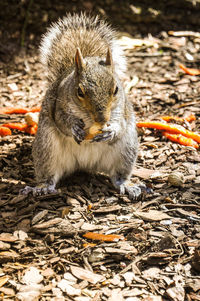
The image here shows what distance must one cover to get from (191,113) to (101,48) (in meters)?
1.56

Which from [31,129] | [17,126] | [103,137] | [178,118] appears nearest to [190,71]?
[178,118]

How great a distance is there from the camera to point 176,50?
6.56 m

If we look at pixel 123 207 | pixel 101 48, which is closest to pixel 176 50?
pixel 101 48

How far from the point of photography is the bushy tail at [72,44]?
4039 millimetres

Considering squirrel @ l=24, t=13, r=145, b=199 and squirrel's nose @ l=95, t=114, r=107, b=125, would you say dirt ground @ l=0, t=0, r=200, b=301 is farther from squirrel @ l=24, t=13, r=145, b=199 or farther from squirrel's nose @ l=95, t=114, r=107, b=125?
squirrel's nose @ l=95, t=114, r=107, b=125

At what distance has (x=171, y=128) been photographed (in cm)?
461

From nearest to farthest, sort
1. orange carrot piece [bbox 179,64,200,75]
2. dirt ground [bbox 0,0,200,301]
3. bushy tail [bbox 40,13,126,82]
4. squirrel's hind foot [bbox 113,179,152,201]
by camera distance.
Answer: dirt ground [bbox 0,0,200,301] < squirrel's hind foot [bbox 113,179,152,201] < bushy tail [bbox 40,13,126,82] < orange carrot piece [bbox 179,64,200,75]

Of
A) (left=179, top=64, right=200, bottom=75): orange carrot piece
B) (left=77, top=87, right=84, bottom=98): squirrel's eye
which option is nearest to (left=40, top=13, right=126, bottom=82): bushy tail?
(left=77, top=87, right=84, bottom=98): squirrel's eye

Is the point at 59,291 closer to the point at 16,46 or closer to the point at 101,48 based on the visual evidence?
the point at 101,48

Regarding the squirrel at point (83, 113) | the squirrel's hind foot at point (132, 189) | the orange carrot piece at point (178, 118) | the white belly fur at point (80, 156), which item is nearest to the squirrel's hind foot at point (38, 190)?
the squirrel at point (83, 113)

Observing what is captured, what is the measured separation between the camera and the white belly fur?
12.4ft

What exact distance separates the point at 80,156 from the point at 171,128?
1.29m

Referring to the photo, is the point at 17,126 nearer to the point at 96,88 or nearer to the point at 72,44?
the point at 72,44

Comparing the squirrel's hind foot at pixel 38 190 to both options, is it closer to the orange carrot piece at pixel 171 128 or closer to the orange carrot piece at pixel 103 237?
the orange carrot piece at pixel 103 237
